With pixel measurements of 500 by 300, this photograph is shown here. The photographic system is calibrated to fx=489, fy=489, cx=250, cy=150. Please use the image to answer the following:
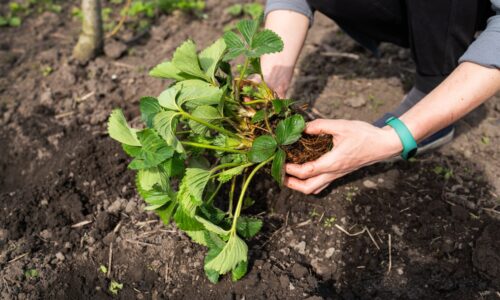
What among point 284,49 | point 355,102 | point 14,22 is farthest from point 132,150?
point 14,22

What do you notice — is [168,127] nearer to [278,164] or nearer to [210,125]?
[210,125]

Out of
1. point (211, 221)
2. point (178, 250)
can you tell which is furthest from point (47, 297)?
point (211, 221)

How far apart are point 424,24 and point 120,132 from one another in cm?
117

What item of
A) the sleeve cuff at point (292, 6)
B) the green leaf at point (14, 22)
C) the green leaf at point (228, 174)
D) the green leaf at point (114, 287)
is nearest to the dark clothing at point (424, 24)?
the sleeve cuff at point (292, 6)

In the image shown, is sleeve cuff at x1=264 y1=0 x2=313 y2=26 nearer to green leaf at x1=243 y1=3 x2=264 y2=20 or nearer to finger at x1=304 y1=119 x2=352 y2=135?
finger at x1=304 y1=119 x2=352 y2=135

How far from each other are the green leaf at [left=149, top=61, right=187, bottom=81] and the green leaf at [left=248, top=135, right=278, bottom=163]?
1.09 ft

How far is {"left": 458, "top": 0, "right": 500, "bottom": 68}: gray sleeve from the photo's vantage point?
1.42m

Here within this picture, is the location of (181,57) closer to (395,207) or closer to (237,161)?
(237,161)

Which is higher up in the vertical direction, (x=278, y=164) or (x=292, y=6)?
(x=292, y=6)

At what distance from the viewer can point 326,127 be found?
1542mm

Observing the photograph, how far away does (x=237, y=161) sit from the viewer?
1.63m

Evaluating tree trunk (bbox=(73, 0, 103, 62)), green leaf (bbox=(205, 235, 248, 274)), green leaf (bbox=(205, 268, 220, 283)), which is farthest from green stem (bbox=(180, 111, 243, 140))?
tree trunk (bbox=(73, 0, 103, 62))

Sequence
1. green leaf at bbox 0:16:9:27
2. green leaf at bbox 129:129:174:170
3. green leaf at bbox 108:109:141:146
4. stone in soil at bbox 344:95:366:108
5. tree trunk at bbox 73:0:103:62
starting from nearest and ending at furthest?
1. green leaf at bbox 129:129:174:170
2. green leaf at bbox 108:109:141:146
3. stone in soil at bbox 344:95:366:108
4. tree trunk at bbox 73:0:103:62
5. green leaf at bbox 0:16:9:27

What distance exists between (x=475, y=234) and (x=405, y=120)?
598 millimetres
